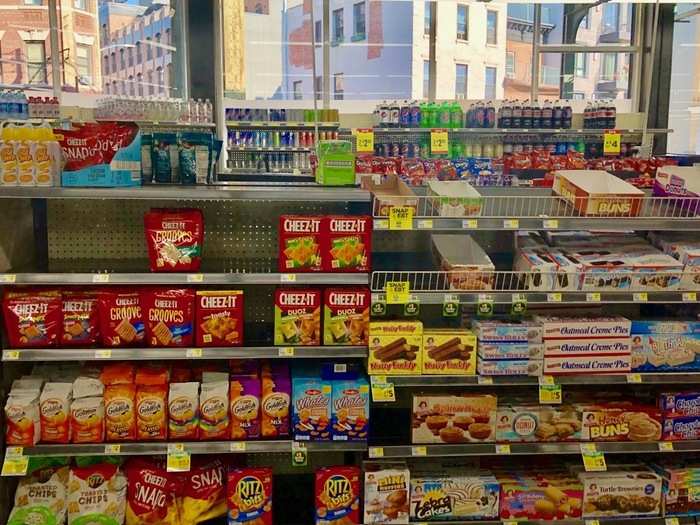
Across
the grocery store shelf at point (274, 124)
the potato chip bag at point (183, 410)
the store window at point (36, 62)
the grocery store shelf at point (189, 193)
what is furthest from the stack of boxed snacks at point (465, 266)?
the store window at point (36, 62)

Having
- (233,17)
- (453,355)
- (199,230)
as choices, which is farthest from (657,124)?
(199,230)

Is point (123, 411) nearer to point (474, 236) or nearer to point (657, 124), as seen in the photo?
point (474, 236)

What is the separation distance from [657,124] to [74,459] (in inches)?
268

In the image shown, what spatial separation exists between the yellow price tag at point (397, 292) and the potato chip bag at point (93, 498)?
1.38 metres

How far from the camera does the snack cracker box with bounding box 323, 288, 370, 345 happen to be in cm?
275

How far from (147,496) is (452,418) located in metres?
1.32

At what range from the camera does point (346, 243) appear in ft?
8.91

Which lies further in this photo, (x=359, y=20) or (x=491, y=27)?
(x=491, y=27)

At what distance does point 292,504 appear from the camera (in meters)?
3.07

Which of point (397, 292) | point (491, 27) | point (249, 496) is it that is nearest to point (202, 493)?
point (249, 496)

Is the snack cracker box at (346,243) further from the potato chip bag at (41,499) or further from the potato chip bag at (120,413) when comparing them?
the potato chip bag at (41,499)

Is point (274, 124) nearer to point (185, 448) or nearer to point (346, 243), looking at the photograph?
point (346, 243)

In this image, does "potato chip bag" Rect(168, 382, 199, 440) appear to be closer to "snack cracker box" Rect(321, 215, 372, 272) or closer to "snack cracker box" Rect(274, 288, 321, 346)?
"snack cracker box" Rect(274, 288, 321, 346)

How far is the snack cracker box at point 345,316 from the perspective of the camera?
9.01 ft
